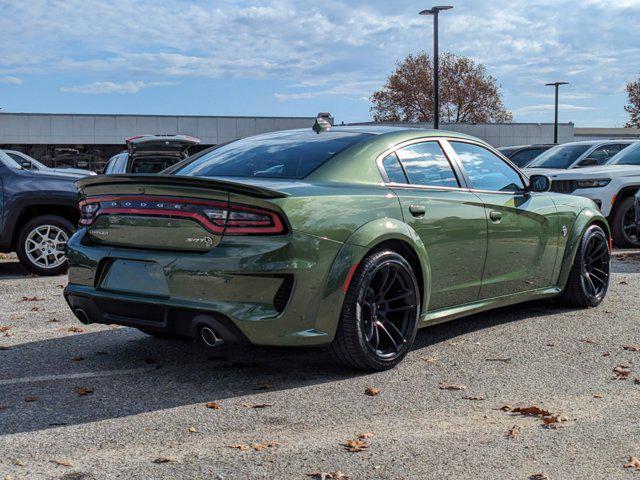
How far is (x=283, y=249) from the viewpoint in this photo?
15.6 ft

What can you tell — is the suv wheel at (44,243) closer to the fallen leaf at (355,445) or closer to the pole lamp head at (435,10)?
the fallen leaf at (355,445)

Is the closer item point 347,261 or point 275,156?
point 347,261

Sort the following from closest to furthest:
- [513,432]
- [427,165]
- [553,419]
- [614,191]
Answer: [513,432], [553,419], [427,165], [614,191]

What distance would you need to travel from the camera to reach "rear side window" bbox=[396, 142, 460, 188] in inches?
232

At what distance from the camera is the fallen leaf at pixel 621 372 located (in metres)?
5.37

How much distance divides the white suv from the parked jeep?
744 centimetres

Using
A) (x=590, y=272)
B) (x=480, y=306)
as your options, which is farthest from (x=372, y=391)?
(x=590, y=272)

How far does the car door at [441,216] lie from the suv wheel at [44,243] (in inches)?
218

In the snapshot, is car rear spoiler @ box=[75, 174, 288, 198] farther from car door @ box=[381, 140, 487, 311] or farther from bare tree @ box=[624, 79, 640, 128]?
bare tree @ box=[624, 79, 640, 128]

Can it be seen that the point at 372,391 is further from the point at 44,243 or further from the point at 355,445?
the point at 44,243

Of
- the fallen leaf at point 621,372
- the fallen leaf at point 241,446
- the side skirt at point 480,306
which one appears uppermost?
the side skirt at point 480,306

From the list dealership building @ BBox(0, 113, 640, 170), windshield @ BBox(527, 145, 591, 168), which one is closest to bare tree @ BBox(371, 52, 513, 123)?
dealership building @ BBox(0, 113, 640, 170)

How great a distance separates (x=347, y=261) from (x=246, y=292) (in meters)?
0.63

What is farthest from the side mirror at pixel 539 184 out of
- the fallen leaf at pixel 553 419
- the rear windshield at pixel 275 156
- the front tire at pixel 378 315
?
the fallen leaf at pixel 553 419
